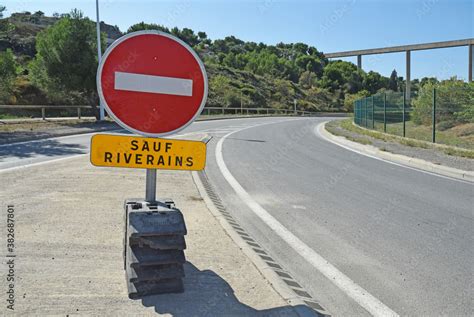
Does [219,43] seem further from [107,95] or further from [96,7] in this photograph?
[107,95]

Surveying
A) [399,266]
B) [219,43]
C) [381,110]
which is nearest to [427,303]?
[399,266]

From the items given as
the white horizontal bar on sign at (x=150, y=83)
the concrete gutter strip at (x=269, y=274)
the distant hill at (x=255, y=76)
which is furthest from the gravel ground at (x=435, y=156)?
A: the distant hill at (x=255, y=76)

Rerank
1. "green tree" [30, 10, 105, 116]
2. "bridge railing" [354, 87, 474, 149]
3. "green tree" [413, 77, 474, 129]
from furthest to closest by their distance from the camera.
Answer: "green tree" [30, 10, 105, 116]
"green tree" [413, 77, 474, 129]
"bridge railing" [354, 87, 474, 149]

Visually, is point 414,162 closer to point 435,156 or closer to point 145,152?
point 435,156

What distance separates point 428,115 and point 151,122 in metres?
20.7

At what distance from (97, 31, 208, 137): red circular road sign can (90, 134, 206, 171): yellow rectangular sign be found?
3.4 inches

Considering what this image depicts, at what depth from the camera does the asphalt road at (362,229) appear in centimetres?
362

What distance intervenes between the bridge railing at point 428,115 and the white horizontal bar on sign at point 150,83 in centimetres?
1387

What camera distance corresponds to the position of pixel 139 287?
315cm

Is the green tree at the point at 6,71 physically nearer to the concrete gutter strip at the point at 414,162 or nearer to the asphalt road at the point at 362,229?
the asphalt road at the point at 362,229

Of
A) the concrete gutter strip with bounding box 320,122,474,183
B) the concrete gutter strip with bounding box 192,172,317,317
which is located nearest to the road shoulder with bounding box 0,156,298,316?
the concrete gutter strip with bounding box 192,172,317,317

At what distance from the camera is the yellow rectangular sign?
283 centimetres

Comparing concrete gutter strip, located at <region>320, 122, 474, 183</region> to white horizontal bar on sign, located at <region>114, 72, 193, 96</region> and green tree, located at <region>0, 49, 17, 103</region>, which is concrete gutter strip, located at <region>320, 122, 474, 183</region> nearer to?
white horizontal bar on sign, located at <region>114, 72, 193, 96</region>

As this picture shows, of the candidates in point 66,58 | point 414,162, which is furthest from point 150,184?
point 66,58
